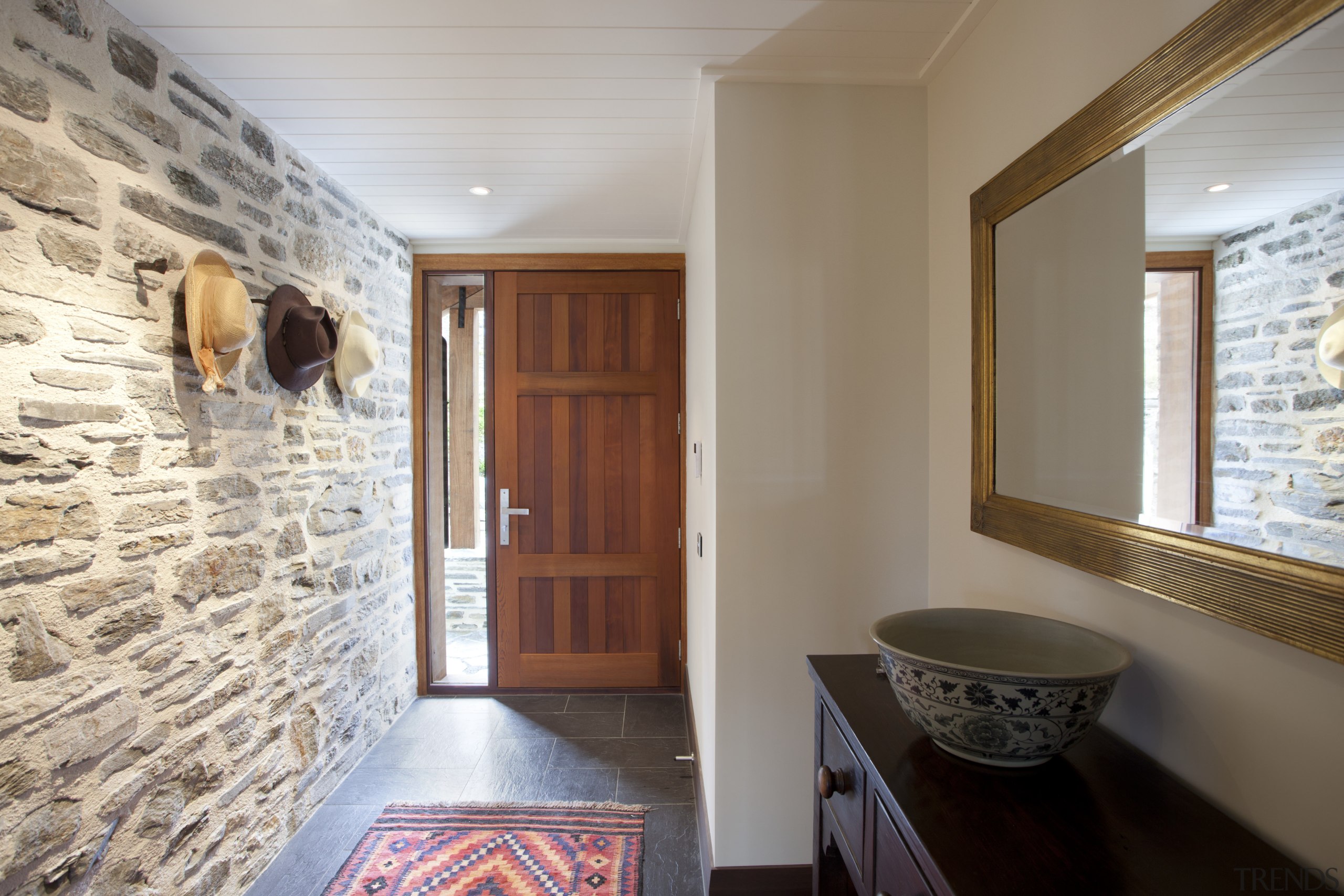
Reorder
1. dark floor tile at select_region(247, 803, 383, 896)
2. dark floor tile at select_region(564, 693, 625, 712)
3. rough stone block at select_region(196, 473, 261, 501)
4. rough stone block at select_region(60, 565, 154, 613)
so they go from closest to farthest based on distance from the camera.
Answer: rough stone block at select_region(60, 565, 154, 613), rough stone block at select_region(196, 473, 261, 501), dark floor tile at select_region(247, 803, 383, 896), dark floor tile at select_region(564, 693, 625, 712)

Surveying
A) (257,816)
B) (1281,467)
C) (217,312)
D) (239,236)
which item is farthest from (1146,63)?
(257,816)

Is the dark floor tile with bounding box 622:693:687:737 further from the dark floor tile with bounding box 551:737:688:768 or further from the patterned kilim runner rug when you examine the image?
the patterned kilim runner rug

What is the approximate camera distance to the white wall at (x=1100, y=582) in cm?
72

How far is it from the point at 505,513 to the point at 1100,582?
2675 mm

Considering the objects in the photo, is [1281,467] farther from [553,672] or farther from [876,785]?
[553,672]

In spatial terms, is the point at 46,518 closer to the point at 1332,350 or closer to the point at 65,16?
the point at 65,16

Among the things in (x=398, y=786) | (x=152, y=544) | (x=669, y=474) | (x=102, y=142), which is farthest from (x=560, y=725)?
(x=102, y=142)

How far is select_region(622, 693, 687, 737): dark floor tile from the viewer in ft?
9.21

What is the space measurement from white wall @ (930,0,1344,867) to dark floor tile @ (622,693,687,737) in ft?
5.40

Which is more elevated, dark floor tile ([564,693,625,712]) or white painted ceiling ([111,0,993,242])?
white painted ceiling ([111,0,993,242])

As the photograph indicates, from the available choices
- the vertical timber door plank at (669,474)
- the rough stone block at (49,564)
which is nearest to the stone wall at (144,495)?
the rough stone block at (49,564)

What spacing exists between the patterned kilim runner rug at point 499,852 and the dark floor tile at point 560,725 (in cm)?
52

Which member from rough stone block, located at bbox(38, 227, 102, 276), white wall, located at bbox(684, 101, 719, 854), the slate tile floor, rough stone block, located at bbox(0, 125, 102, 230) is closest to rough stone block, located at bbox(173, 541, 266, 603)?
rough stone block, located at bbox(38, 227, 102, 276)

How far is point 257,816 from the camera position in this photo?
1863mm
